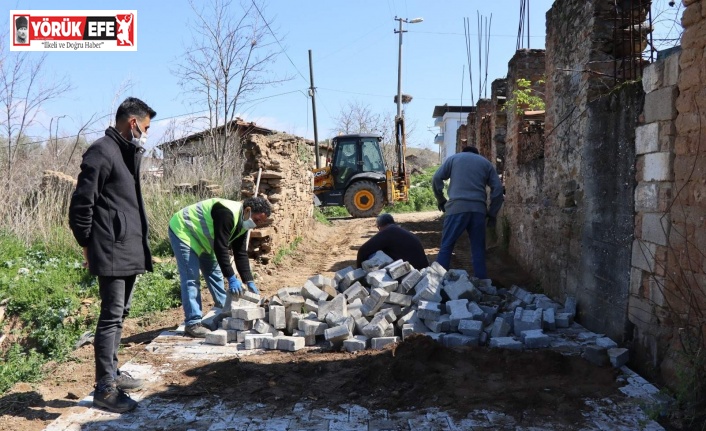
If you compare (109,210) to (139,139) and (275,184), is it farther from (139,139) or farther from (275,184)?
(275,184)

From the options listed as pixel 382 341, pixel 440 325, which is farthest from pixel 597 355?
pixel 382 341

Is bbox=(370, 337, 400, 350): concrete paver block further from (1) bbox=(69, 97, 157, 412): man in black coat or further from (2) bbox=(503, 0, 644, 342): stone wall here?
(1) bbox=(69, 97, 157, 412): man in black coat

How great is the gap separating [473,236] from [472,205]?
1.25 feet

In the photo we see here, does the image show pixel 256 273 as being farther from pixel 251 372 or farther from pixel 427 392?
pixel 427 392

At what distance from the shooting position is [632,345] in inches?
177

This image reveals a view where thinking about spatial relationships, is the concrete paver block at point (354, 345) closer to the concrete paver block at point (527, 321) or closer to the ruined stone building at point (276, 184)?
the concrete paver block at point (527, 321)

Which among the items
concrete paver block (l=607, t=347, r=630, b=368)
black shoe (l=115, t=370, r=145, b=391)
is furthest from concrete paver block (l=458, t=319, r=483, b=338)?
black shoe (l=115, t=370, r=145, b=391)

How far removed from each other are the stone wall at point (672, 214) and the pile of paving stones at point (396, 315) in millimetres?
486

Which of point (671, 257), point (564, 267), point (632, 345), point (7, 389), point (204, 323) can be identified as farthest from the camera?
point (564, 267)

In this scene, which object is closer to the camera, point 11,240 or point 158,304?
point 158,304

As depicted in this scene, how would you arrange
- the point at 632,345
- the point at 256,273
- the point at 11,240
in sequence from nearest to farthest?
the point at 632,345 < the point at 256,273 < the point at 11,240

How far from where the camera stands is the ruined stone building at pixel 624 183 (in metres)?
3.72

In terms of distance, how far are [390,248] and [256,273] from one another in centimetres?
242

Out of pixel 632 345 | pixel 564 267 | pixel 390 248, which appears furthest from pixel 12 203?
pixel 632 345
